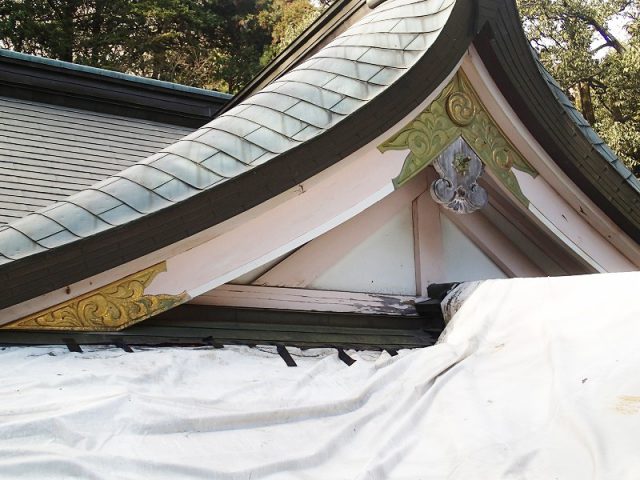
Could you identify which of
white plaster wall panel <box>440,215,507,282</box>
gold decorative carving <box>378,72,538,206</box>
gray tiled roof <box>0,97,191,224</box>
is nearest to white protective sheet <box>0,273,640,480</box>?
gold decorative carving <box>378,72,538,206</box>

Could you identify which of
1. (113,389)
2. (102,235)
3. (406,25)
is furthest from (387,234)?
(113,389)

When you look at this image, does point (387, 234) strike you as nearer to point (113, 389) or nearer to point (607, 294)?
point (607, 294)

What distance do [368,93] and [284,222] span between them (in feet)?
1.79

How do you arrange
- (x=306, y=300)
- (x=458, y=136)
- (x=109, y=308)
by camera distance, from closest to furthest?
(x=109, y=308) < (x=306, y=300) < (x=458, y=136)

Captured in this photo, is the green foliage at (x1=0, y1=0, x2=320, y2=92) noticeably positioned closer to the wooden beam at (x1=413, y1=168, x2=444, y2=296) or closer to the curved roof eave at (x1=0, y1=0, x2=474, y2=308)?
the wooden beam at (x1=413, y1=168, x2=444, y2=296)

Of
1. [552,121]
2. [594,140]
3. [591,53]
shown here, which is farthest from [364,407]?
[591,53]

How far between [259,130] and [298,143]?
0.15m

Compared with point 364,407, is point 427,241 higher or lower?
higher

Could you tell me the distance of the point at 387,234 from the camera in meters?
2.65

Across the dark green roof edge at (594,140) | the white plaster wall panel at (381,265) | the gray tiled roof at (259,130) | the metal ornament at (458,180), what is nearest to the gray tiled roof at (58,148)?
the gray tiled roof at (259,130)

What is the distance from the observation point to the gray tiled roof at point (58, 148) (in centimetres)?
301

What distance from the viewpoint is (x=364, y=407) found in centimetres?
152

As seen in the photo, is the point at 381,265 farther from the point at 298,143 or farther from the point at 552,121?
the point at 552,121

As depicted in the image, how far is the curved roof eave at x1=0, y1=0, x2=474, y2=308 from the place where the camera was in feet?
5.61
